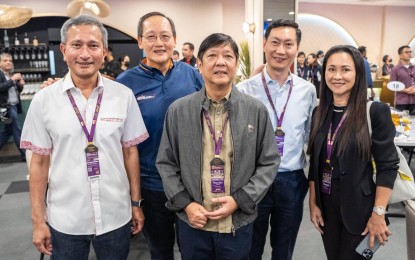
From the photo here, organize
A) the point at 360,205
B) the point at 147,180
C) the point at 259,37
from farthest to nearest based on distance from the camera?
the point at 259,37, the point at 147,180, the point at 360,205

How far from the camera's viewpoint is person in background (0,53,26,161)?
5.13 metres

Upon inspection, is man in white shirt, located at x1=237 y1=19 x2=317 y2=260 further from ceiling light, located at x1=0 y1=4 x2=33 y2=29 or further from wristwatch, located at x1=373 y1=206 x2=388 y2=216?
ceiling light, located at x1=0 y1=4 x2=33 y2=29

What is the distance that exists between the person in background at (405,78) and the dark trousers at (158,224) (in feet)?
15.8

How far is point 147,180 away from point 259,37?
6.37 meters

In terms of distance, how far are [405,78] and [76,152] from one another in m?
5.44

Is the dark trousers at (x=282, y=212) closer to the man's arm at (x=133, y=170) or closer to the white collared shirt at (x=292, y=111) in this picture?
the white collared shirt at (x=292, y=111)

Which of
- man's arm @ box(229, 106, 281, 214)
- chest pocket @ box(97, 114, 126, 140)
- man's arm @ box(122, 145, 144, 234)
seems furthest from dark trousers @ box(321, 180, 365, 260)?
chest pocket @ box(97, 114, 126, 140)

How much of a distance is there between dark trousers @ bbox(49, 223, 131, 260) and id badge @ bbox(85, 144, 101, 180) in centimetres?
28

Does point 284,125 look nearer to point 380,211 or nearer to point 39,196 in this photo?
point 380,211

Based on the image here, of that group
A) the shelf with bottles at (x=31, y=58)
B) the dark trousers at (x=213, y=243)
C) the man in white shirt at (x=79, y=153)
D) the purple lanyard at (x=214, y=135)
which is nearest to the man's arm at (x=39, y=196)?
the man in white shirt at (x=79, y=153)

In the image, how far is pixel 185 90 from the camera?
1756mm

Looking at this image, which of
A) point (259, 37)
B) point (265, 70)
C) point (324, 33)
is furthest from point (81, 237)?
point (324, 33)

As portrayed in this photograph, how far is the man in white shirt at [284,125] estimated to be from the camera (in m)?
1.77

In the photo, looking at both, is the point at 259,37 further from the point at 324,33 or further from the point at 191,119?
the point at 191,119
